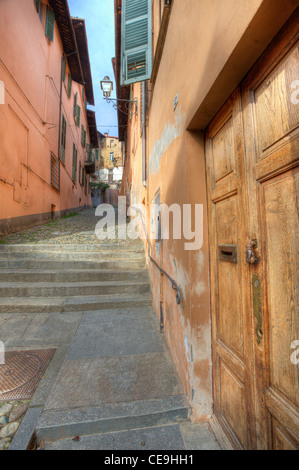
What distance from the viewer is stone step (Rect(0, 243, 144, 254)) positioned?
466 cm

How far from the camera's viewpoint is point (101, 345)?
254cm

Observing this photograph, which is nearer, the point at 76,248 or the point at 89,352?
the point at 89,352

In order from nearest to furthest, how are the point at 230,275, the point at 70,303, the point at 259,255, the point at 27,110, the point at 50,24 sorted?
the point at 259,255, the point at 230,275, the point at 70,303, the point at 27,110, the point at 50,24

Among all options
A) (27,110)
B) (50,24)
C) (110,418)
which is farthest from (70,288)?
(50,24)

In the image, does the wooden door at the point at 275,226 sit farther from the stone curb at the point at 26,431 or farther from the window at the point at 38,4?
the window at the point at 38,4

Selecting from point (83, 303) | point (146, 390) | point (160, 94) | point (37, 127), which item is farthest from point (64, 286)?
point (37, 127)

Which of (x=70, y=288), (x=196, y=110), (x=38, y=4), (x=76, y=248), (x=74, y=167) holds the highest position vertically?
(x=38, y=4)

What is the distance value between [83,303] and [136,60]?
4.71 meters

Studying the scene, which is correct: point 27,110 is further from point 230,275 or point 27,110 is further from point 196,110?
point 230,275

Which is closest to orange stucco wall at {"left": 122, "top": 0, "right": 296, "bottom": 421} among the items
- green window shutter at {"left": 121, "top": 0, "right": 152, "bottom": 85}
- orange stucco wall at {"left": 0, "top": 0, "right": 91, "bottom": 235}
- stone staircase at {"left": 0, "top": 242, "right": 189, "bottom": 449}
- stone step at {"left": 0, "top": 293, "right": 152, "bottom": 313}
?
stone staircase at {"left": 0, "top": 242, "right": 189, "bottom": 449}

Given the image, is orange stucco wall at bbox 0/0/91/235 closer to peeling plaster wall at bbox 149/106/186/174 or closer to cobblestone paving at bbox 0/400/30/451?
peeling plaster wall at bbox 149/106/186/174

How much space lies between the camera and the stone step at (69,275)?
3955 millimetres

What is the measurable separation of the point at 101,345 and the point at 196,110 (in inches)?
102

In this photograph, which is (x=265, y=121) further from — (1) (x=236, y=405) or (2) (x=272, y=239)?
(1) (x=236, y=405)
